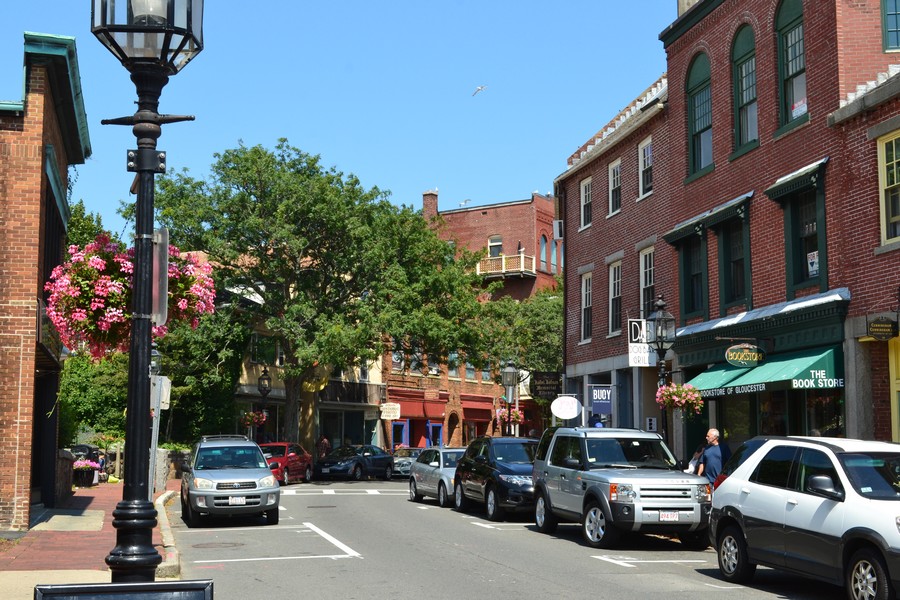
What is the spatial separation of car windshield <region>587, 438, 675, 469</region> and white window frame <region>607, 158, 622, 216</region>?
1275cm

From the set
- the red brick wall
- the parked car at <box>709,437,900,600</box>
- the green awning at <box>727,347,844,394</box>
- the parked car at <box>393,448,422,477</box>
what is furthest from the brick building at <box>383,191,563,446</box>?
the parked car at <box>709,437,900,600</box>

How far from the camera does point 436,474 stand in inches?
1053

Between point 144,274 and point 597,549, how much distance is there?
11505 mm

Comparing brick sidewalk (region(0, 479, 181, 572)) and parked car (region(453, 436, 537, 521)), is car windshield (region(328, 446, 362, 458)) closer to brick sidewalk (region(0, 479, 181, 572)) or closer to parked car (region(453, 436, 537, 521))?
parked car (region(453, 436, 537, 521))

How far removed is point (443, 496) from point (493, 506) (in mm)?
4631

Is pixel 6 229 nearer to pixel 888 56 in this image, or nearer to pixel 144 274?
pixel 144 274

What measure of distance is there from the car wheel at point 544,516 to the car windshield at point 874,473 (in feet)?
26.4

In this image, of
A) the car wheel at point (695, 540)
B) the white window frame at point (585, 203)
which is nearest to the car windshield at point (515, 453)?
the car wheel at point (695, 540)

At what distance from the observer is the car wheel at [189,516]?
21.0m

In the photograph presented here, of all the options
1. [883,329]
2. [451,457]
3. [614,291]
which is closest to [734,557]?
[883,329]

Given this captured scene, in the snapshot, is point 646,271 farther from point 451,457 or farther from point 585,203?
point 451,457

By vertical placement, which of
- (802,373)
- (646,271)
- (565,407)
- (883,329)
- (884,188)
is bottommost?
(565,407)

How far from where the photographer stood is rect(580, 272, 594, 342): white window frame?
3139 cm

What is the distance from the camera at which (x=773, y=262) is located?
21.1 meters
